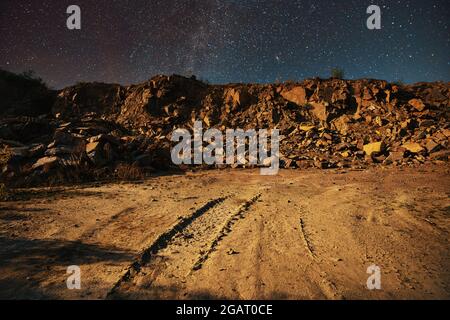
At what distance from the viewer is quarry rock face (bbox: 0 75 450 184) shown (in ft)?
32.6

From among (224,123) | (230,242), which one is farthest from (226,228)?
(224,123)

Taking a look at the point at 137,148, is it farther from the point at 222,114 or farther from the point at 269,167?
the point at 222,114

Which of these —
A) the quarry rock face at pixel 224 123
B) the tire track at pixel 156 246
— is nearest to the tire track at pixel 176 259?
the tire track at pixel 156 246

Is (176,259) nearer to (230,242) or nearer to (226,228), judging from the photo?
(230,242)

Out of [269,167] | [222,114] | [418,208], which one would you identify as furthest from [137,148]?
[418,208]

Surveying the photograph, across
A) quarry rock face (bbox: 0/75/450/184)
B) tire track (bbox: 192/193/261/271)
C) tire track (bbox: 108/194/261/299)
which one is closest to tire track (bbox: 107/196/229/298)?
tire track (bbox: 108/194/261/299)

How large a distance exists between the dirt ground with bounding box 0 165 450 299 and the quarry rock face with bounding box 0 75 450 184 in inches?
106

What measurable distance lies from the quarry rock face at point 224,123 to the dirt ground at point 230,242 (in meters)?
2.70

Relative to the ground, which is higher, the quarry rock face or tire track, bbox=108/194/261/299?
the quarry rock face

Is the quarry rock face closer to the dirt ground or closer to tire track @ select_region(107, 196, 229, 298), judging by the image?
the dirt ground

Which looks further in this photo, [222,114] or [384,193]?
[222,114]

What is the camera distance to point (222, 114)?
17.9 metres
